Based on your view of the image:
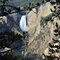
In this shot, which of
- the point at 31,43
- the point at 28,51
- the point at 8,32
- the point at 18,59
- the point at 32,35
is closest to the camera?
the point at 18,59

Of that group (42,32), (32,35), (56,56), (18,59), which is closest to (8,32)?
(32,35)

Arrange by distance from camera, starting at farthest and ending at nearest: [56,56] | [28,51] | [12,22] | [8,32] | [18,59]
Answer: [12,22]
[8,32]
[28,51]
[18,59]
[56,56]

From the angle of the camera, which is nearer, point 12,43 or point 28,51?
point 28,51

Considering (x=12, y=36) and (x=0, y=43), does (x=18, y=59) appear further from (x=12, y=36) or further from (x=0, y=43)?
(x=12, y=36)

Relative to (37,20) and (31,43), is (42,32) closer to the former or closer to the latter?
(31,43)

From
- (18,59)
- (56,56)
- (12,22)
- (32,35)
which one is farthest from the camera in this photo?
(12,22)

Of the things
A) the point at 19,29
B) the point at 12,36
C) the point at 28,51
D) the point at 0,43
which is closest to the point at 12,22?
the point at 19,29

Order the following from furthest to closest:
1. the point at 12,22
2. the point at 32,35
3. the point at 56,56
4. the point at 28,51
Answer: the point at 12,22, the point at 32,35, the point at 28,51, the point at 56,56

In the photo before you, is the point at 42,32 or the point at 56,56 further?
the point at 42,32

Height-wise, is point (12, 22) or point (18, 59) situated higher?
point (12, 22)
